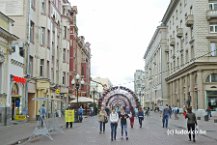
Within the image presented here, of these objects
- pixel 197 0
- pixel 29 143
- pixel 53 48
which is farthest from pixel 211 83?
pixel 29 143

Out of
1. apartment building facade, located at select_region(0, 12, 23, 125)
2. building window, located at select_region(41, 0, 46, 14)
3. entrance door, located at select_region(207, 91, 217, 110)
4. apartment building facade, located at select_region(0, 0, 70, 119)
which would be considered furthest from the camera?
entrance door, located at select_region(207, 91, 217, 110)

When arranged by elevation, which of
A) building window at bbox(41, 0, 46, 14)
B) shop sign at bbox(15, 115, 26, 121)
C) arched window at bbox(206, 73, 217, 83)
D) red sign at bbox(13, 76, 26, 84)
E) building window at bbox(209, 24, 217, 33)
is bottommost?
shop sign at bbox(15, 115, 26, 121)

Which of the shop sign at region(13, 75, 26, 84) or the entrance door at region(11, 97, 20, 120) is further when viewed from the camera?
the entrance door at region(11, 97, 20, 120)

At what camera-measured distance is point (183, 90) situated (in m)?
59.8

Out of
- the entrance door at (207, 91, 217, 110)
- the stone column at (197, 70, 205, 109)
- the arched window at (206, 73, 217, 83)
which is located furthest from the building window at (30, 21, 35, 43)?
the entrance door at (207, 91, 217, 110)

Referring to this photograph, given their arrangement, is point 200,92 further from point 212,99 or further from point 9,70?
point 9,70

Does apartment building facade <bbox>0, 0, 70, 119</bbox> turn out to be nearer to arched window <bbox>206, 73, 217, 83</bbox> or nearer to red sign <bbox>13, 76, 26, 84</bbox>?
red sign <bbox>13, 76, 26, 84</bbox>

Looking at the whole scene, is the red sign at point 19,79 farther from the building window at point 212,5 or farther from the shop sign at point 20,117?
the building window at point 212,5

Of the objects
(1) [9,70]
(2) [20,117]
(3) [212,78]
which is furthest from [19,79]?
(3) [212,78]

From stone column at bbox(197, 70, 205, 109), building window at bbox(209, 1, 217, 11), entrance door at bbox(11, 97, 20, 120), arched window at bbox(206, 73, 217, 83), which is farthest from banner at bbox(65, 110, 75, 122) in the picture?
building window at bbox(209, 1, 217, 11)

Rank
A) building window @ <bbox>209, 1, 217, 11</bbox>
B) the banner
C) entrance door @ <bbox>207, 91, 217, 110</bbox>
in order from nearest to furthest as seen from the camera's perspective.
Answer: the banner < entrance door @ <bbox>207, 91, 217, 110</bbox> < building window @ <bbox>209, 1, 217, 11</bbox>

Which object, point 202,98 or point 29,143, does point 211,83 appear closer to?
point 202,98

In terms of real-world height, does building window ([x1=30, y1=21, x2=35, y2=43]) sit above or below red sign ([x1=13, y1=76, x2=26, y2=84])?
above

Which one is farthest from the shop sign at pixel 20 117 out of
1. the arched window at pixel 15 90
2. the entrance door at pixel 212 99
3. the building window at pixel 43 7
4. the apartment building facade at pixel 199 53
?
the entrance door at pixel 212 99
